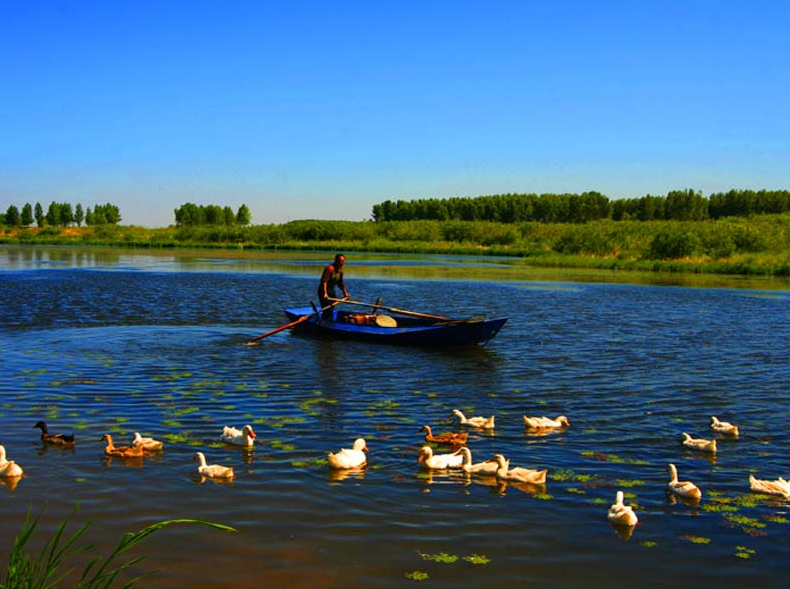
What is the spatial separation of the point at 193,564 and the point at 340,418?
600cm

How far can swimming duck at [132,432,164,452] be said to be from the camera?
10.6m

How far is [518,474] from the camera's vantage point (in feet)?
32.6

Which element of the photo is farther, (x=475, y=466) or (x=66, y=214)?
(x=66, y=214)

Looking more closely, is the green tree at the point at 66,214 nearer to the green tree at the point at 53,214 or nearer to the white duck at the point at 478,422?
the green tree at the point at 53,214

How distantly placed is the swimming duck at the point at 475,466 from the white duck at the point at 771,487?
3078 millimetres

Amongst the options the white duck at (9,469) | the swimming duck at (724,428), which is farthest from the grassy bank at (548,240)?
the white duck at (9,469)

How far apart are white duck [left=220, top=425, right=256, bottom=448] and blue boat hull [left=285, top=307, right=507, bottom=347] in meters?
10.2

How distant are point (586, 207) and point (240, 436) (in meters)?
156

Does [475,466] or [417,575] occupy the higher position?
[475,466]

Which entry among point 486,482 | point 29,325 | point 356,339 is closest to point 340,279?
point 356,339

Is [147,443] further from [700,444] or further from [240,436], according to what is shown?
[700,444]

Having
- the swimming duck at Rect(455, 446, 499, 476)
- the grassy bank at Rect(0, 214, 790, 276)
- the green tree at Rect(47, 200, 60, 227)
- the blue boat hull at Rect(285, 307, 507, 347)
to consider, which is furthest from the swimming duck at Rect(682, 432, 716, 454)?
the green tree at Rect(47, 200, 60, 227)

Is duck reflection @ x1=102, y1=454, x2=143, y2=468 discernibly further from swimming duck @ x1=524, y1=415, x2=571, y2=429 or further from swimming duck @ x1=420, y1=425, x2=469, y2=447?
swimming duck @ x1=524, y1=415, x2=571, y2=429

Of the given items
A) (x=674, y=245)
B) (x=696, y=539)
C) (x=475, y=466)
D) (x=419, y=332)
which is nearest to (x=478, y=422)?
(x=475, y=466)
